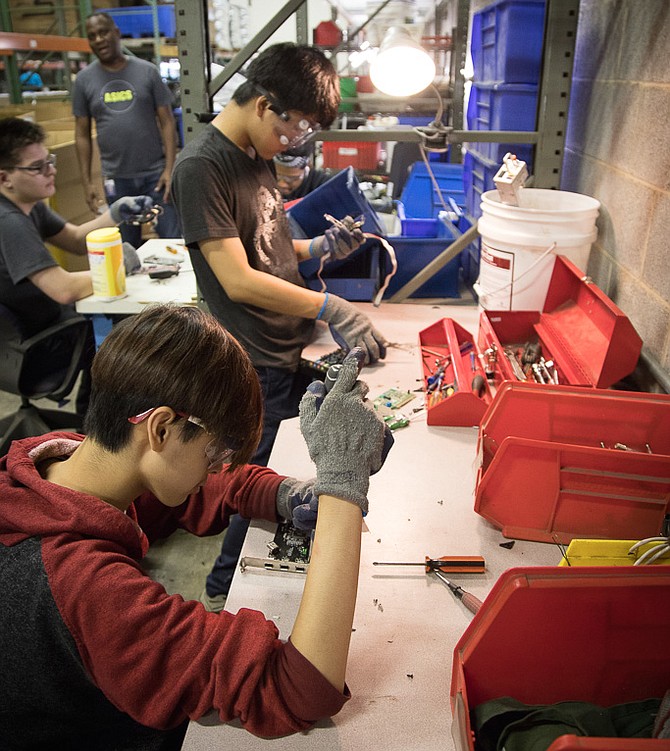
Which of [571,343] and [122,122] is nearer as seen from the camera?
[571,343]

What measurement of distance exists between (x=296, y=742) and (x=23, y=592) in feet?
1.15

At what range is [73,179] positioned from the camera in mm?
4676

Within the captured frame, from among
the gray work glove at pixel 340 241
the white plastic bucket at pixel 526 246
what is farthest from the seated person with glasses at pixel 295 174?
the white plastic bucket at pixel 526 246

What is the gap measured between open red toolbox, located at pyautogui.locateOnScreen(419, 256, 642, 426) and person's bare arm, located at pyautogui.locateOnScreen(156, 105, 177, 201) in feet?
8.75

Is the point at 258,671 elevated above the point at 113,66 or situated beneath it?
situated beneath

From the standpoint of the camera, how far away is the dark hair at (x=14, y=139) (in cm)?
221

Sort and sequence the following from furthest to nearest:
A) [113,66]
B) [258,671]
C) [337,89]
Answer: [113,66], [337,89], [258,671]

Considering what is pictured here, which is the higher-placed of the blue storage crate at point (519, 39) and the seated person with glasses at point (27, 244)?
the blue storage crate at point (519, 39)

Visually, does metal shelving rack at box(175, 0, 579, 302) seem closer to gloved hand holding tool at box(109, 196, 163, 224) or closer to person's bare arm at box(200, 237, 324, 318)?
person's bare arm at box(200, 237, 324, 318)

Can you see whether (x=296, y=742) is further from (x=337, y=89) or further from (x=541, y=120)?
(x=541, y=120)

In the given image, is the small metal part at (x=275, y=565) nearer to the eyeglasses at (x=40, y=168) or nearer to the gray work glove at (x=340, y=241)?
the gray work glove at (x=340, y=241)

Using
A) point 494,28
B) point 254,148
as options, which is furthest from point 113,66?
point 254,148

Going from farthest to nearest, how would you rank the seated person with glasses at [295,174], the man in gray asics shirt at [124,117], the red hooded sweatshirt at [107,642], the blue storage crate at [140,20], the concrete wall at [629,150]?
the blue storage crate at [140,20]
the man in gray asics shirt at [124,117]
the seated person with glasses at [295,174]
the concrete wall at [629,150]
the red hooded sweatshirt at [107,642]

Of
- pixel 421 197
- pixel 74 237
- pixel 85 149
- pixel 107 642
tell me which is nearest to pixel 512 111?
pixel 421 197
